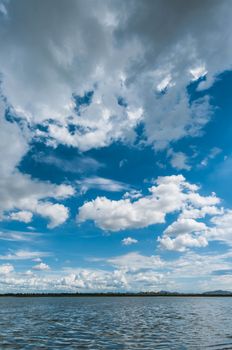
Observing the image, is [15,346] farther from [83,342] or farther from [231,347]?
[231,347]

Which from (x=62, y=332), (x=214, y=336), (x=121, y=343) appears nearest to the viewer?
(x=121, y=343)

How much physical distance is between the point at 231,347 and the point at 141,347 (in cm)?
928

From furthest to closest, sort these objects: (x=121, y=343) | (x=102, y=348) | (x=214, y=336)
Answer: (x=214, y=336) → (x=121, y=343) → (x=102, y=348)

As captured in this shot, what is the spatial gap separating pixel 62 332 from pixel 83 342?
10492 millimetres

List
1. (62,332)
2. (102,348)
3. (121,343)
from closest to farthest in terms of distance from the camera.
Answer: (102,348) < (121,343) < (62,332)

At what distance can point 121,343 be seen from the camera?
125 ft

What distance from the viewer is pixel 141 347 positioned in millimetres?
35125

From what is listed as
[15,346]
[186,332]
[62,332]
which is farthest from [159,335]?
[15,346]

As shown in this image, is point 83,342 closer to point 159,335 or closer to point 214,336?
point 159,335

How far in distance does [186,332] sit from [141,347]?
621 inches

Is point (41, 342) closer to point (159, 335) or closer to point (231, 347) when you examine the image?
point (159, 335)

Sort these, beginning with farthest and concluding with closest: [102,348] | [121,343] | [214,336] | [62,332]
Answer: [62,332]
[214,336]
[121,343]
[102,348]

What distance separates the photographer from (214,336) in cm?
4434

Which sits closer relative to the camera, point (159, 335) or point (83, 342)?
point (83, 342)
